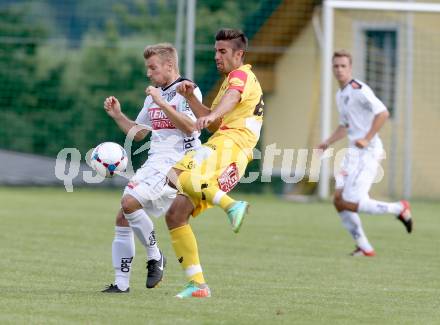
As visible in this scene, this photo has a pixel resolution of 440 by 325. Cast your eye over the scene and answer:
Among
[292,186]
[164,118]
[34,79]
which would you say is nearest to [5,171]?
[34,79]

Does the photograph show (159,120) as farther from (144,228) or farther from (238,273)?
(238,273)

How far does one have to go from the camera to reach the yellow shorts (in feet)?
26.2

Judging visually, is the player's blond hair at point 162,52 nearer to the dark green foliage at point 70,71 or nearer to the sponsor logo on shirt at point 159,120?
the sponsor logo on shirt at point 159,120

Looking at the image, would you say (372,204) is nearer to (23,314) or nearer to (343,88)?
(343,88)

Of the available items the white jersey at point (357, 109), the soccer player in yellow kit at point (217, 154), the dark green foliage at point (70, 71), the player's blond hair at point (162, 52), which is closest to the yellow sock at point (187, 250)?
the soccer player in yellow kit at point (217, 154)

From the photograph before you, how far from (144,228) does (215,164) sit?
2.83ft

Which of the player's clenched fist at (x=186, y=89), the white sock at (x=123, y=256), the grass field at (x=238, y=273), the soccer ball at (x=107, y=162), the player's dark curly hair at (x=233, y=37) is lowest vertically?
the grass field at (x=238, y=273)

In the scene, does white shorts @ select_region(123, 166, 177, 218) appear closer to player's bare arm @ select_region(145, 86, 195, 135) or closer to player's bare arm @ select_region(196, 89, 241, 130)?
player's bare arm @ select_region(145, 86, 195, 135)

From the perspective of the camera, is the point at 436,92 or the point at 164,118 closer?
the point at 164,118

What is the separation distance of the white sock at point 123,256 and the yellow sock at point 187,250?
0.53m

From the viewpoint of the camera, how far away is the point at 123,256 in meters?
8.45

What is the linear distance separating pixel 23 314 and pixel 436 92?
59.7 feet

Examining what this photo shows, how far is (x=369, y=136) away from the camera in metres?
12.9

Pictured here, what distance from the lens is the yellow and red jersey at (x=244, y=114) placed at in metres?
8.16
